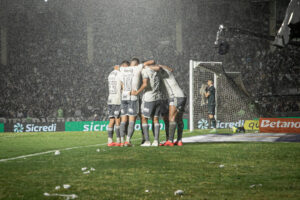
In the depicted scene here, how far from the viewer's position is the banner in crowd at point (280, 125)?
1614cm

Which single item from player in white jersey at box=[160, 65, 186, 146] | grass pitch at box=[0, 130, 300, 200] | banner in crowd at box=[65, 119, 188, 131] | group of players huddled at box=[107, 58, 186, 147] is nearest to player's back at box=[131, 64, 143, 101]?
group of players huddled at box=[107, 58, 186, 147]

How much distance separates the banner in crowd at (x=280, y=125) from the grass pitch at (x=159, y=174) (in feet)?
22.4

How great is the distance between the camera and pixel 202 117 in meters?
20.5

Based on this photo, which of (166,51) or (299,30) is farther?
(166,51)

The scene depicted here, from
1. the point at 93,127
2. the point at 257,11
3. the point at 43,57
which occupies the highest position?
the point at 257,11

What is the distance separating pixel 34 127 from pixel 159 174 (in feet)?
61.8

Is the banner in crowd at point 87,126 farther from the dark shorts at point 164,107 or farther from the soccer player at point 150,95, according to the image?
the soccer player at point 150,95

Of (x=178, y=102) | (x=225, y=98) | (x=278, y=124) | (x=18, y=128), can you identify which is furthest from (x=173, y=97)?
(x=18, y=128)

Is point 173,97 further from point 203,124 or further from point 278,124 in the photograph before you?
point 203,124

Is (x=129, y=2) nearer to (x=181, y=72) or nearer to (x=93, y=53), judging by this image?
(x=93, y=53)

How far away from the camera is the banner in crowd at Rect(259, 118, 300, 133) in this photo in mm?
16141

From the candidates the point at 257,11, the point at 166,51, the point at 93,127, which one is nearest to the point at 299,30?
the point at 93,127

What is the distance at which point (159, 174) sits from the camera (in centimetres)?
638

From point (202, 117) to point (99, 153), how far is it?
11.6 metres
